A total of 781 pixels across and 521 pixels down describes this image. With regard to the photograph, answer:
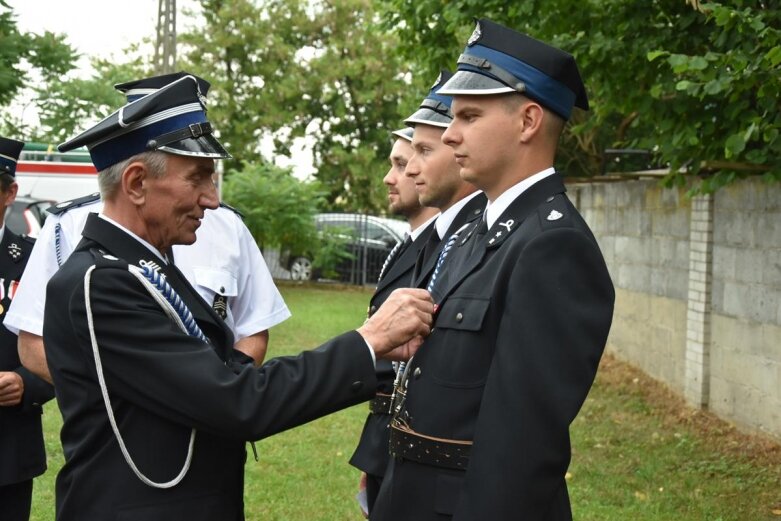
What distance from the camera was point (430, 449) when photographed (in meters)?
2.65

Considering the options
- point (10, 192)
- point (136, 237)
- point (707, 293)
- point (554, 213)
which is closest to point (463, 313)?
point (554, 213)

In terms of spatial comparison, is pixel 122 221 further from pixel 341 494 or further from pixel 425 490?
pixel 341 494

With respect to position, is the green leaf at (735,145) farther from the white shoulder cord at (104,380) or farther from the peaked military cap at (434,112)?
the white shoulder cord at (104,380)

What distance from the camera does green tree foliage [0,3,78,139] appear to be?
36.7ft

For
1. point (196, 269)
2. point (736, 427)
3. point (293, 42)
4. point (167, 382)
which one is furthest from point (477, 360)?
point (293, 42)

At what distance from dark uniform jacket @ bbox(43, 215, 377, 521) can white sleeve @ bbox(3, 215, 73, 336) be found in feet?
3.90

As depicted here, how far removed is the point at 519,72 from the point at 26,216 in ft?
36.8

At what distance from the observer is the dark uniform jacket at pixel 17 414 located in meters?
3.89

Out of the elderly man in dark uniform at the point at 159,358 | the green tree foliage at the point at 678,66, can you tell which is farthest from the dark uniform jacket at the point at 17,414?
the green tree foliage at the point at 678,66

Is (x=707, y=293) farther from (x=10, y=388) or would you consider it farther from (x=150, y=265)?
(x=150, y=265)

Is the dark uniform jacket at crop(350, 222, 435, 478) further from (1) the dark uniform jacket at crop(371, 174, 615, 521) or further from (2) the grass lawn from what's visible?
(2) the grass lawn

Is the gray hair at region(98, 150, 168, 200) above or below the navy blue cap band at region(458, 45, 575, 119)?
below

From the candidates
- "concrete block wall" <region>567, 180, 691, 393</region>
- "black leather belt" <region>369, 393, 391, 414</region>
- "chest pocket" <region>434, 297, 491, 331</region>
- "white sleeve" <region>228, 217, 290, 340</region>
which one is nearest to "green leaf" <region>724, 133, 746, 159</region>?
"black leather belt" <region>369, 393, 391, 414</region>

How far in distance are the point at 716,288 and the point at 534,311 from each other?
6.81 metres
